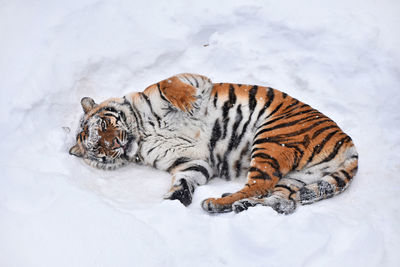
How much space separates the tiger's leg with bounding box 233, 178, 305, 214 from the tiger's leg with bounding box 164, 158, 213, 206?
1.45 ft

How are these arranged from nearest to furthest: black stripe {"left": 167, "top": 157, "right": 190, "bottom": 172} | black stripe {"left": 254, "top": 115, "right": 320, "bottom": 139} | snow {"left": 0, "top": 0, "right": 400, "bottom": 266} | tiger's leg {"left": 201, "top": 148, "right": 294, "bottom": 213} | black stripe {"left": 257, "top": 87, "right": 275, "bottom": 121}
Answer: snow {"left": 0, "top": 0, "right": 400, "bottom": 266}, tiger's leg {"left": 201, "top": 148, "right": 294, "bottom": 213}, black stripe {"left": 254, "top": 115, "right": 320, "bottom": 139}, black stripe {"left": 257, "top": 87, "right": 275, "bottom": 121}, black stripe {"left": 167, "top": 157, "right": 190, "bottom": 172}

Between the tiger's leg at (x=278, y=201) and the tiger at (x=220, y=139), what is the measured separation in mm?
13

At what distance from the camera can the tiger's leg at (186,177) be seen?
3029 millimetres

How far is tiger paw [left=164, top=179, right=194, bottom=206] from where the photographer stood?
300cm

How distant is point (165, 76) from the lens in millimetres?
4152

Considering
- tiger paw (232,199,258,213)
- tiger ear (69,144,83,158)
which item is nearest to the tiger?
tiger ear (69,144,83,158)

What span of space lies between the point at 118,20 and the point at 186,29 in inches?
27.3

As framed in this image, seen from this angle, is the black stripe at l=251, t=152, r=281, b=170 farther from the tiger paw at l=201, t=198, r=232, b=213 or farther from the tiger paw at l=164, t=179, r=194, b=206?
the tiger paw at l=164, t=179, r=194, b=206

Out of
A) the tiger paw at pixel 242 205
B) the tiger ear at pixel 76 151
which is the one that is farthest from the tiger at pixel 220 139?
the tiger paw at pixel 242 205

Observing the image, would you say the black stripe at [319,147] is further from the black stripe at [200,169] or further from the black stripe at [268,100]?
the black stripe at [200,169]

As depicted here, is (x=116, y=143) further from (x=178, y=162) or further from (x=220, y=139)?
(x=220, y=139)

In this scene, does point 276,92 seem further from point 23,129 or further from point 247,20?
point 23,129

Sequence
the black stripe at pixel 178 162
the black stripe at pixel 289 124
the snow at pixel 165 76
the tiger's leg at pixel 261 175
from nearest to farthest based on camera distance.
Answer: the snow at pixel 165 76 → the tiger's leg at pixel 261 175 → the black stripe at pixel 289 124 → the black stripe at pixel 178 162

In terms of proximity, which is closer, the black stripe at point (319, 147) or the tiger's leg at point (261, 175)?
the tiger's leg at point (261, 175)
